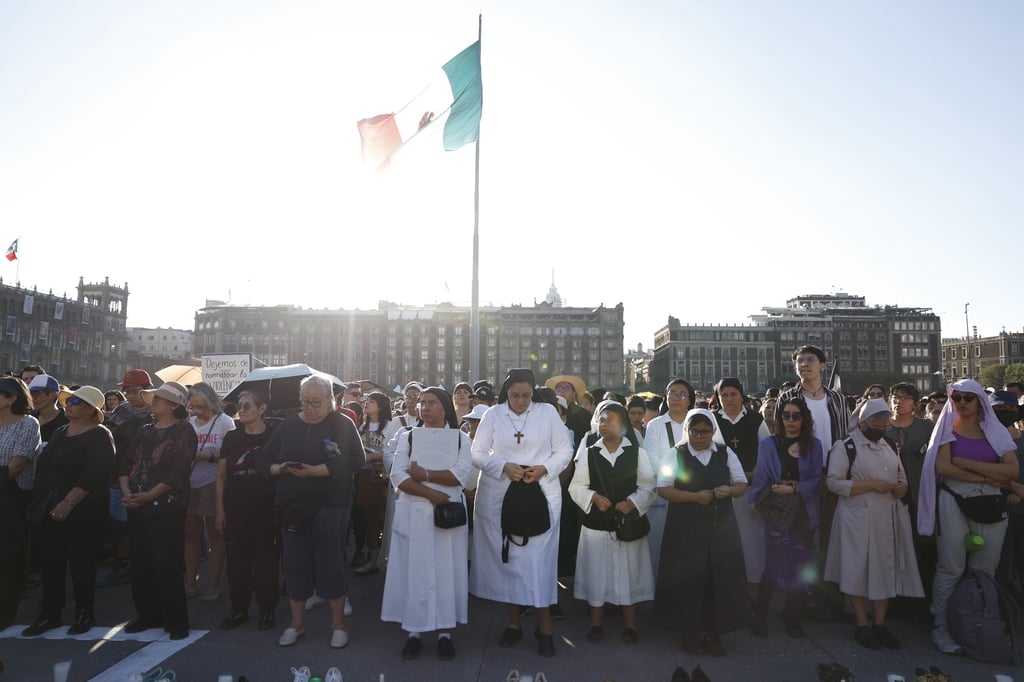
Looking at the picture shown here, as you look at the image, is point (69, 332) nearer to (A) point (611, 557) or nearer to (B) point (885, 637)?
(A) point (611, 557)

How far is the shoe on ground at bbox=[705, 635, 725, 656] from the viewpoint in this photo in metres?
5.11

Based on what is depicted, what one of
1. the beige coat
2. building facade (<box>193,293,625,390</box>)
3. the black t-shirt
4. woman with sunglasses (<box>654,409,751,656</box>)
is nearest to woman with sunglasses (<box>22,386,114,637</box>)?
the black t-shirt

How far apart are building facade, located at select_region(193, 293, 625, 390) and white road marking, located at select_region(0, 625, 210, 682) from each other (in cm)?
9408

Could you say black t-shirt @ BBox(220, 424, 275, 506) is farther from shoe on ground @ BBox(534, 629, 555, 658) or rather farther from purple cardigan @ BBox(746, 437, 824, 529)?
purple cardigan @ BBox(746, 437, 824, 529)

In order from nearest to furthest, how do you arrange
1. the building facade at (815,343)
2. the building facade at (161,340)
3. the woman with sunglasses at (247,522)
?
the woman with sunglasses at (247,522) < the building facade at (815,343) < the building facade at (161,340)

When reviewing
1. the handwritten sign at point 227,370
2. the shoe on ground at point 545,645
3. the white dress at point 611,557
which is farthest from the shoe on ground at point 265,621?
the handwritten sign at point 227,370

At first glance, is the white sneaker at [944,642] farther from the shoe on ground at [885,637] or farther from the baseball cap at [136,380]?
the baseball cap at [136,380]

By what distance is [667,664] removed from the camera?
16.1ft

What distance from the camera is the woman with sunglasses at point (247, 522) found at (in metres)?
5.82

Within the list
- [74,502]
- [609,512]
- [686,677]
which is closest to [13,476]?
[74,502]

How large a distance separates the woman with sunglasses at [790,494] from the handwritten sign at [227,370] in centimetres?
992

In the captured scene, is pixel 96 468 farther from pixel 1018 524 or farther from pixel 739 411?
pixel 1018 524

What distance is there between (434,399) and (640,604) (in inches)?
116

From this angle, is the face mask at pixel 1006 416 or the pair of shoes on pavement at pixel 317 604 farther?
the pair of shoes on pavement at pixel 317 604
